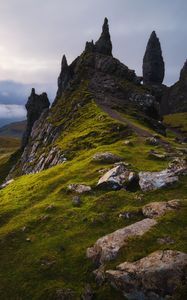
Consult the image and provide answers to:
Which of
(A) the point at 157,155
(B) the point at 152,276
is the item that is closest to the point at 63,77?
(A) the point at 157,155

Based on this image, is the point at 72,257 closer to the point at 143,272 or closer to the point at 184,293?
the point at 143,272

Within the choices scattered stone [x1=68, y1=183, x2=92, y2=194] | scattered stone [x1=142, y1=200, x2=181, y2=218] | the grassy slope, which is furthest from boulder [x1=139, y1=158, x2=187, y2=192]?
scattered stone [x1=68, y1=183, x2=92, y2=194]

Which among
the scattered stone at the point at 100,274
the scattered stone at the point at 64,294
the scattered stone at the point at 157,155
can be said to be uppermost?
the scattered stone at the point at 157,155

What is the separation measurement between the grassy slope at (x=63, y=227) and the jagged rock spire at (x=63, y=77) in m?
95.2

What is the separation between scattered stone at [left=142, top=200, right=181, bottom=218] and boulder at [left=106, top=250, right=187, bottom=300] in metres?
6.55

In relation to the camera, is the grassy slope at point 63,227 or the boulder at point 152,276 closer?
the boulder at point 152,276

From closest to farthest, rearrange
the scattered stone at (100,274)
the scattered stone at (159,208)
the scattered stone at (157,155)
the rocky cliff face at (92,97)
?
1. the scattered stone at (100,274)
2. the scattered stone at (159,208)
3. the scattered stone at (157,155)
4. the rocky cliff face at (92,97)

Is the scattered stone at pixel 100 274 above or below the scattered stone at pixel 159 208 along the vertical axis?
below

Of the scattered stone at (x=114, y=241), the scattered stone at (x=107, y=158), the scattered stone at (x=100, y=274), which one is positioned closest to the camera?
the scattered stone at (x=100, y=274)

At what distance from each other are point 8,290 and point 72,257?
5.16 metres

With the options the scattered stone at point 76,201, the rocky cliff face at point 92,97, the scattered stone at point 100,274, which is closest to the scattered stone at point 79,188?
the scattered stone at point 76,201

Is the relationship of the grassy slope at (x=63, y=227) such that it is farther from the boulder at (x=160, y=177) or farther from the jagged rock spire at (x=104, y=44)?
the jagged rock spire at (x=104, y=44)

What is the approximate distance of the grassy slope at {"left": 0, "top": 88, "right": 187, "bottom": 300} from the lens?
31547mm

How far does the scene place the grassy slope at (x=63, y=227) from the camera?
104ft
